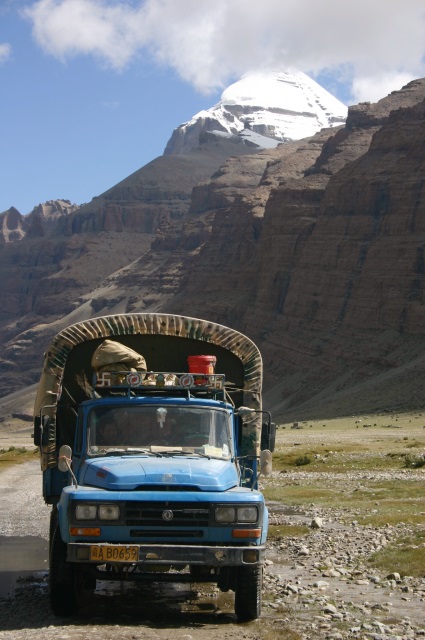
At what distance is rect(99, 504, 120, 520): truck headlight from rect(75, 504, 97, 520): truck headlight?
8 centimetres

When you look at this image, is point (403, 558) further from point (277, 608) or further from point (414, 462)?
point (414, 462)

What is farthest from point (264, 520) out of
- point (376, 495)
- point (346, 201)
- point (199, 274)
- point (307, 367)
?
point (199, 274)

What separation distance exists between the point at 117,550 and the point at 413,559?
5595mm

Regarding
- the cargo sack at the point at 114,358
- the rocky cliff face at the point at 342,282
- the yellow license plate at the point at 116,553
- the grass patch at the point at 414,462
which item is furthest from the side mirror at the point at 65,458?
the rocky cliff face at the point at 342,282

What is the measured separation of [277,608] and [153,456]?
2.32 meters

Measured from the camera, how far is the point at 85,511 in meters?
12.1

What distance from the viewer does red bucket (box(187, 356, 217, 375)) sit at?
1510 cm

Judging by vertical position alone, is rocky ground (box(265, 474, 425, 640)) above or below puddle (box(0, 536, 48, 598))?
above

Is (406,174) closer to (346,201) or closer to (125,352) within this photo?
(346,201)

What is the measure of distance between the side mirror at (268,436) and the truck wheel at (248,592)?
2541mm

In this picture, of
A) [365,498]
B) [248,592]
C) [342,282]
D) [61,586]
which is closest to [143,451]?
[61,586]

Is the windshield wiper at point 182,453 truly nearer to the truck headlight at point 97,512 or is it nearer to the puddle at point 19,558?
the truck headlight at point 97,512

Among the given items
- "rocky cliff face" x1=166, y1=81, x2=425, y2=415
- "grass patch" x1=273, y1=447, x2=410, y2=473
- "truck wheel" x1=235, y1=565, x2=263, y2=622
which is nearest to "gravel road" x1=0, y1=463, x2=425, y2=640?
"truck wheel" x1=235, y1=565, x2=263, y2=622

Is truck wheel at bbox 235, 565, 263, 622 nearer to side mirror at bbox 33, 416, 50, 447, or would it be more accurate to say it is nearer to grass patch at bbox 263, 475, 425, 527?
side mirror at bbox 33, 416, 50, 447
